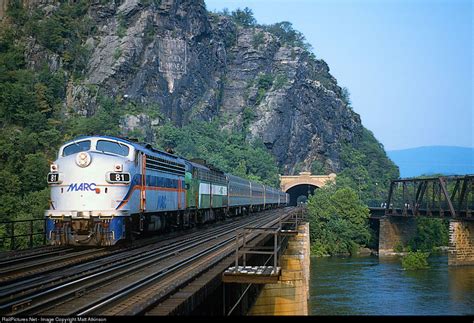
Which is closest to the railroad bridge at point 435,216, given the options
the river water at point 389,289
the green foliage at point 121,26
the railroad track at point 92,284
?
the river water at point 389,289

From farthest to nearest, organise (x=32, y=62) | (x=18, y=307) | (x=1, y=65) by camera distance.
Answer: (x=32, y=62), (x=1, y=65), (x=18, y=307)

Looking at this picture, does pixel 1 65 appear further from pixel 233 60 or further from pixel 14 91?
pixel 233 60

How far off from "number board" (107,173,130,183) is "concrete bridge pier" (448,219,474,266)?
55.4 m

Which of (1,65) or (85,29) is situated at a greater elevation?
(85,29)

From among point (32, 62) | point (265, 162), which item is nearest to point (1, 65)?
point (32, 62)

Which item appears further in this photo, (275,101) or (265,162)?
(275,101)

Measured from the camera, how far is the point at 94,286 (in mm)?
15609

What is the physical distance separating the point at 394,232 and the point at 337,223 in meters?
9.27

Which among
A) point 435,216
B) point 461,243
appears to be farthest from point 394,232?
point 461,243

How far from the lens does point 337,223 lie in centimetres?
9662

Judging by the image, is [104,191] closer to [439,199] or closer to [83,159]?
[83,159]

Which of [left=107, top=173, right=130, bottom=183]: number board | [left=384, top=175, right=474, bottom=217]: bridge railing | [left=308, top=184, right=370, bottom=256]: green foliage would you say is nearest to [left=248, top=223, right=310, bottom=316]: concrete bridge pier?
[left=107, top=173, right=130, bottom=183]: number board

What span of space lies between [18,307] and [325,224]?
87.2m

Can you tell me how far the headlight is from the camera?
78.7 feet
